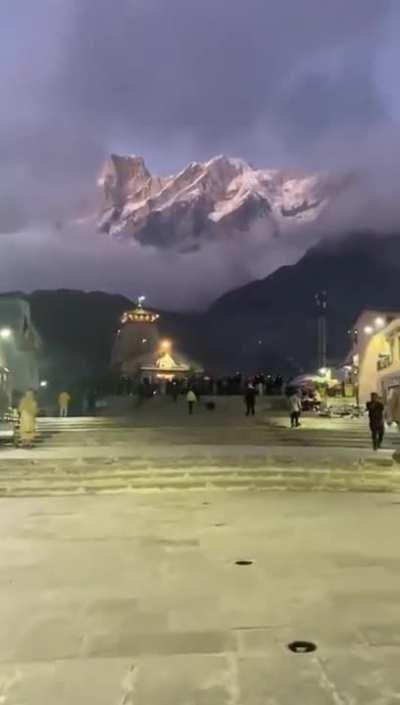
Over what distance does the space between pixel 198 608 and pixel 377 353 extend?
37.5m

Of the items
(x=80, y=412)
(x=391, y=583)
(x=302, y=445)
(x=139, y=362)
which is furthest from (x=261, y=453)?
(x=139, y=362)

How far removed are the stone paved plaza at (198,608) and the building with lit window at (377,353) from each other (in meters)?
27.3

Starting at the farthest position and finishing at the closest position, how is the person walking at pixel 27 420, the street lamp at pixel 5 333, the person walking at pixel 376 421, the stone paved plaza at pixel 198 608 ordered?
the street lamp at pixel 5 333, the person walking at pixel 27 420, the person walking at pixel 376 421, the stone paved plaza at pixel 198 608

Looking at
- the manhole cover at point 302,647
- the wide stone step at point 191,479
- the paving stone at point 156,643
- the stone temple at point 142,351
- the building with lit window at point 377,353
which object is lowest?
the paving stone at point 156,643

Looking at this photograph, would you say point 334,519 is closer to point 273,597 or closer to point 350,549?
point 350,549

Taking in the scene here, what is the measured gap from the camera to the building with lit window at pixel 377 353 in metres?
36.9

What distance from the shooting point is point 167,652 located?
16.3 ft

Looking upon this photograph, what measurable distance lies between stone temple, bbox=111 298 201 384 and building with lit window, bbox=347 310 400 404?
3169cm

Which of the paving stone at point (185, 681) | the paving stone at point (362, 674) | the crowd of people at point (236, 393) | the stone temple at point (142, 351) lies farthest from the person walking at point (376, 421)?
the stone temple at point (142, 351)

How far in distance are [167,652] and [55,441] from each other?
15.3 m

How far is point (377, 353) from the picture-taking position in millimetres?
41906

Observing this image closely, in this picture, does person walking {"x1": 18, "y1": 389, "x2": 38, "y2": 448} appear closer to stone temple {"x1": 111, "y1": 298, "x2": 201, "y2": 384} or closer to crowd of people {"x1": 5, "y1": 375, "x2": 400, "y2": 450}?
crowd of people {"x1": 5, "y1": 375, "x2": 400, "y2": 450}

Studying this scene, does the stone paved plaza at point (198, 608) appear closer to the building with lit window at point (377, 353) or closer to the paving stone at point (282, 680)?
the paving stone at point (282, 680)

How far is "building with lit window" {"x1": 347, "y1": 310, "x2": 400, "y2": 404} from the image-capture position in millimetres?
36938
